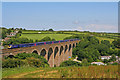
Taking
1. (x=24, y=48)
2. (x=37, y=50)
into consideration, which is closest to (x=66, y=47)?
(x=37, y=50)

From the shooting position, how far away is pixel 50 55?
4506 centimetres

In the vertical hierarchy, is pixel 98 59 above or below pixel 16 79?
below

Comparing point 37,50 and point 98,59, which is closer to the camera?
point 37,50

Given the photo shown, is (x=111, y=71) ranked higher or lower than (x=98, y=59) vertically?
higher

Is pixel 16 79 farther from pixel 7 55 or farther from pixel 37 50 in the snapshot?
pixel 37 50

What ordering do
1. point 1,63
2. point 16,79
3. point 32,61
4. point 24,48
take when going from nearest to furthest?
point 16,79, point 1,63, point 32,61, point 24,48

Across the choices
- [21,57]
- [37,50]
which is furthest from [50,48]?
[21,57]

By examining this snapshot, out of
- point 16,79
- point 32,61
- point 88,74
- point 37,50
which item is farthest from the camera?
point 37,50

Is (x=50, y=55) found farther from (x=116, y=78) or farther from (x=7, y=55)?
(x=116, y=78)

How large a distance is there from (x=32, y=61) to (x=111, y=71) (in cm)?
1317

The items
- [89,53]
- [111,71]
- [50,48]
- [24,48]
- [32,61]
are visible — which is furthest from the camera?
[89,53]

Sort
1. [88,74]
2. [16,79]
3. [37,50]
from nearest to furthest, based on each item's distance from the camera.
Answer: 1. [16,79]
2. [88,74]
3. [37,50]

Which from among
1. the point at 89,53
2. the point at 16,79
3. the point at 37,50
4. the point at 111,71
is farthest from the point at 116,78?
the point at 89,53

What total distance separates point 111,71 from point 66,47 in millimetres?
45907
